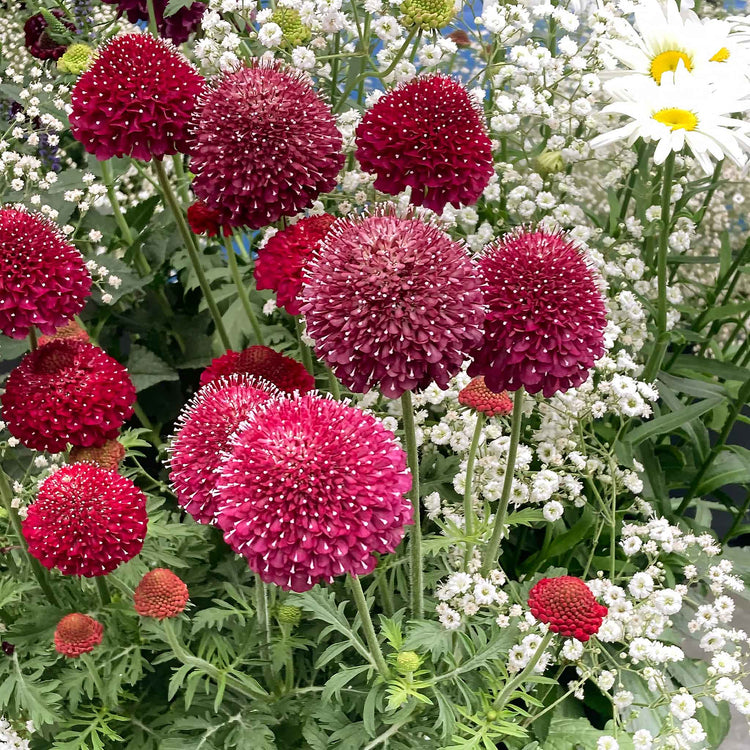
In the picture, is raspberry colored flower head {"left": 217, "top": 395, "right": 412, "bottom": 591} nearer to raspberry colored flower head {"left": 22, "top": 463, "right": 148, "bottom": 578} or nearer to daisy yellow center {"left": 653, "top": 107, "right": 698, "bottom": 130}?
raspberry colored flower head {"left": 22, "top": 463, "right": 148, "bottom": 578}

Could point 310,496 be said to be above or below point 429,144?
below

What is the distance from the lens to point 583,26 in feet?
4.92

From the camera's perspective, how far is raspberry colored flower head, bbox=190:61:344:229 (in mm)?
908

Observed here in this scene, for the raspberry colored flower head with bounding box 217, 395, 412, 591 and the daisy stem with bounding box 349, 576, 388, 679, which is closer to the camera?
the raspberry colored flower head with bounding box 217, 395, 412, 591

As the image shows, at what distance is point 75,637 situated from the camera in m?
0.86

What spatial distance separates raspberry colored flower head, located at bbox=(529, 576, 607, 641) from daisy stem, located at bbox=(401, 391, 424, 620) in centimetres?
14

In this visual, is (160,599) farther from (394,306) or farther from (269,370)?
(394,306)

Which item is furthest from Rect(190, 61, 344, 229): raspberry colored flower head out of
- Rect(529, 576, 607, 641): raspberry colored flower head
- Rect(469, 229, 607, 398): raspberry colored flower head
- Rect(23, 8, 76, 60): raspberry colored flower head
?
Rect(23, 8, 76, 60): raspberry colored flower head

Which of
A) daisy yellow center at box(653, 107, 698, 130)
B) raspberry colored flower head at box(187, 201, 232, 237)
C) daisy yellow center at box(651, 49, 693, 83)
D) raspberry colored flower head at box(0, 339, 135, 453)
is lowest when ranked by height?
raspberry colored flower head at box(0, 339, 135, 453)

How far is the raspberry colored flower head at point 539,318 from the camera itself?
75cm

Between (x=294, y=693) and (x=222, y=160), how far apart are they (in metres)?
0.64

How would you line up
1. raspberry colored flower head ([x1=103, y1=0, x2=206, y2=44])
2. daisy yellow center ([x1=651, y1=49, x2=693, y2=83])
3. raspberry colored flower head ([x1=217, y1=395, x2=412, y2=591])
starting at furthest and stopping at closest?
raspberry colored flower head ([x1=103, y1=0, x2=206, y2=44]) < daisy yellow center ([x1=651, y1=49, x2=693, y2=83]) < raspberry colored flower head ([x1=217, y1=395, x2=412, y2=591])

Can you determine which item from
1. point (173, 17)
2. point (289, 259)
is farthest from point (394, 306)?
point (173, 17)

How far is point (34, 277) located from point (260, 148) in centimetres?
29
